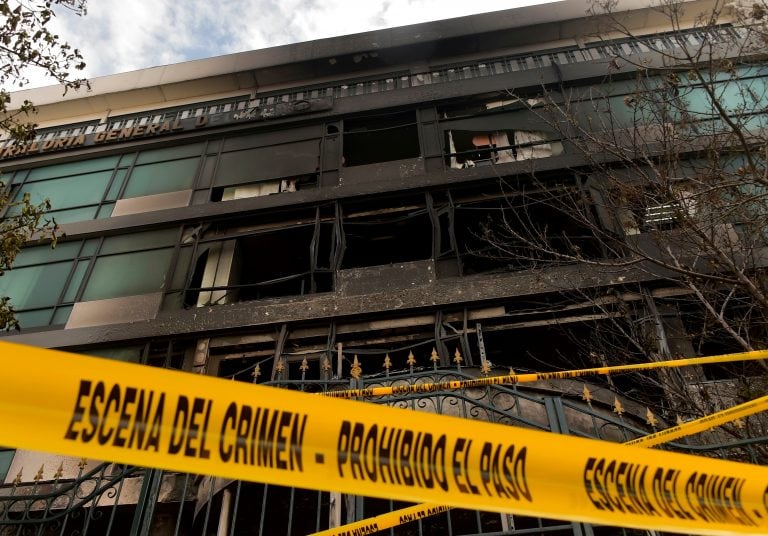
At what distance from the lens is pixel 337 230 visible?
38.5 feet

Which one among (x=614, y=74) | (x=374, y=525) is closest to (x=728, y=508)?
(x=374, y=525)

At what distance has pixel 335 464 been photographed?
182cm

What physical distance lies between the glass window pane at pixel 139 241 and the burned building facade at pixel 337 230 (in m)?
0.06

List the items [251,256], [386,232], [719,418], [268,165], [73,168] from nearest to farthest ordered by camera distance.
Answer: [719,418], [386,232], [251,256], [268,165], [73,168]

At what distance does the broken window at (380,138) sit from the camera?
13617 millimetres

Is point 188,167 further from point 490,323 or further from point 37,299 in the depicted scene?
point 490,323

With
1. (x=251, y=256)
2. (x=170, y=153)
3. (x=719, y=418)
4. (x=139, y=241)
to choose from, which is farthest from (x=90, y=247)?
(x=719, y=418)

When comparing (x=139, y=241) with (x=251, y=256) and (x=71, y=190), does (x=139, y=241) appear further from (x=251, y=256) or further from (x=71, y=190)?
(x=71, y=190)

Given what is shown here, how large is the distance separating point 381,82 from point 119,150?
318 inches

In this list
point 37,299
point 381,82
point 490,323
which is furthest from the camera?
point 381,82

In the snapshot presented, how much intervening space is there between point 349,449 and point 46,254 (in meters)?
14.1

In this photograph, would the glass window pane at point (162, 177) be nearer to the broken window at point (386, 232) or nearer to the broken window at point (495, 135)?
the broken window at point (386, 232)

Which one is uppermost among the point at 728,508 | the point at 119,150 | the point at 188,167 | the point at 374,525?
the point at 119,150

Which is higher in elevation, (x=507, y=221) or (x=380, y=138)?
(x=380, y=138)
